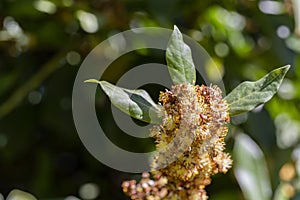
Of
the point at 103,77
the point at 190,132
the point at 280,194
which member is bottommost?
the point at 280,194

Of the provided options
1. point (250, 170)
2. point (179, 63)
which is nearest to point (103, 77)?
point (250, 170)

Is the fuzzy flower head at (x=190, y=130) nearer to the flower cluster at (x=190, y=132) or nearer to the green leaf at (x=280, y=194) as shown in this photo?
the flower cluster at (x=190, y=132)

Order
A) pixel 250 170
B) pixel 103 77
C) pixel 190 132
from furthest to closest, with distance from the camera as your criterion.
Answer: pixel 103 77, pixel 250 170, pixel 190 132

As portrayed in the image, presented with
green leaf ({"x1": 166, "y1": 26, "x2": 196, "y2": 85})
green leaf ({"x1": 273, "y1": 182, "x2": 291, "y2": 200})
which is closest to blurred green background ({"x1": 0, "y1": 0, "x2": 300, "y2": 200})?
green leaf ({"x1": 273, "y1": 182, "x2": 291, "y2": 200})

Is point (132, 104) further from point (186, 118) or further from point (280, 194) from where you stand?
point (280, 194)

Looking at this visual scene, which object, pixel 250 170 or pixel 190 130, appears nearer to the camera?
pixel 190 130

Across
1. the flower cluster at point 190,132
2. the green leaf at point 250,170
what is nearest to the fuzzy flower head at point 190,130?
the flower cluster at point 190,132

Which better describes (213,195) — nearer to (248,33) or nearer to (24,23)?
(248,33)

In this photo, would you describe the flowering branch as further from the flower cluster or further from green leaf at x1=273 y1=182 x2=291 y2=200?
green leaf at x1=273 y1=182 x2=291 y2=200
